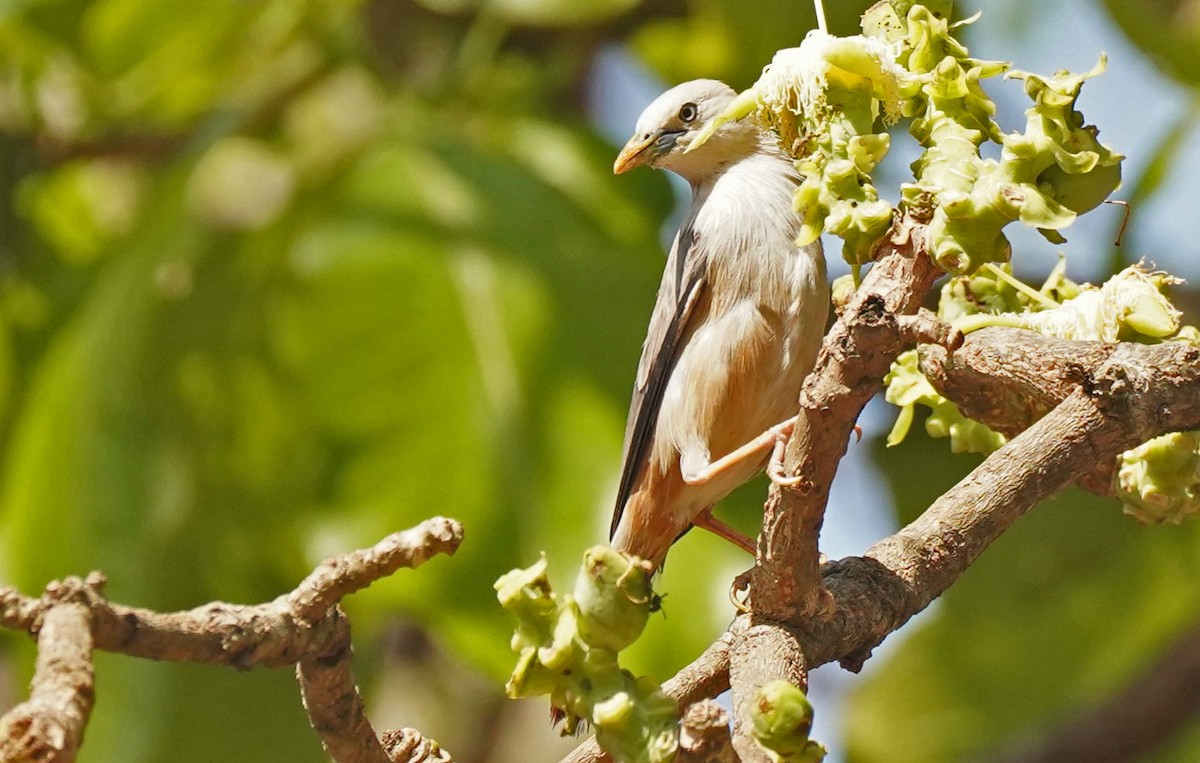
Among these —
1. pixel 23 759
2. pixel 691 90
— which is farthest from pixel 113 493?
pixel 23 759

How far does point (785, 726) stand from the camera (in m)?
1.74

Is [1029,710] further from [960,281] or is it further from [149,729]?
[960,281]

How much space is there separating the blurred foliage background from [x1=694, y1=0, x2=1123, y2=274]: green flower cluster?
2079 mm

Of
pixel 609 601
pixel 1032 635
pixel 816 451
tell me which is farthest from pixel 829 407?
pixel 1032 635

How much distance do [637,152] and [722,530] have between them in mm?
1174

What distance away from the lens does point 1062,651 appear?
681 cm

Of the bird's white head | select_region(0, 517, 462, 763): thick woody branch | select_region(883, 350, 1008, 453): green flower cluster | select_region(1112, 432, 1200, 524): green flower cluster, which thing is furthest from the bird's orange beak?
select_region(0, 517, 462, 763): thick woody branch

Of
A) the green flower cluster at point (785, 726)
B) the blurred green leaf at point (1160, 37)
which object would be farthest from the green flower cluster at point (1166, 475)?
the blurred green leaf at point (1160, 37)

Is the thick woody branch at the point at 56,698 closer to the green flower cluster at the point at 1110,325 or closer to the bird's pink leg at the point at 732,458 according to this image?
the green flower cluster at the point at 1110,325

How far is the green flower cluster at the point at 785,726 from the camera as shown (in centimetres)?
174

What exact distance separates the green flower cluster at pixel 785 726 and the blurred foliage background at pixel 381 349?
9.12 ft

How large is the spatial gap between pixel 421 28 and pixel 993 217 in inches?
199

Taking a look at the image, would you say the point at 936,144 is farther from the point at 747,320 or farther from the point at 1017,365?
the point at 747,320

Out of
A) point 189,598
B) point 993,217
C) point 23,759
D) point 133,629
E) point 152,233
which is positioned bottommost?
point 993,217
